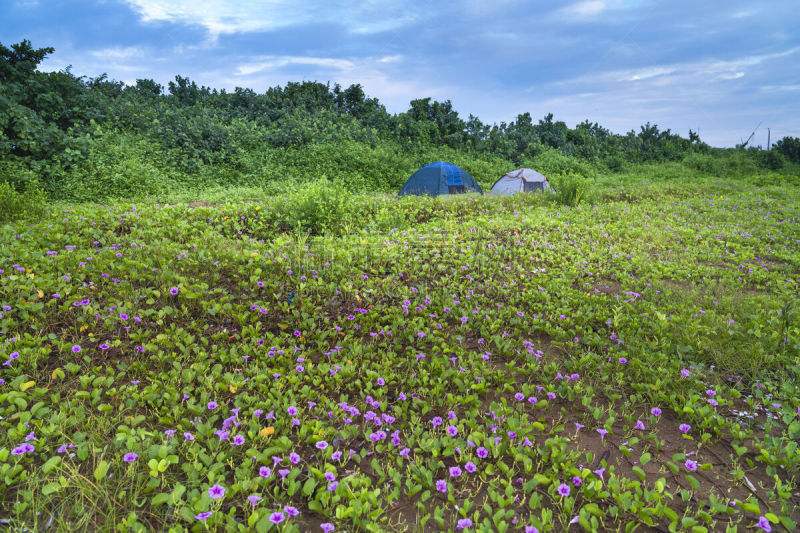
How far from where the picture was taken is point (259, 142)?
17516 millimetres

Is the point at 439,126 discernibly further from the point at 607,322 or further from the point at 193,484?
the point at 193,484

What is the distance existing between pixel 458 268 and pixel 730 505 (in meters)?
3.88

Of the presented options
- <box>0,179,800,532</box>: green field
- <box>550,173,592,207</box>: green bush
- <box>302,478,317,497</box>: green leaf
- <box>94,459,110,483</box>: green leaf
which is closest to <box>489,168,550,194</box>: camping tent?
<box>550,173,592,207</box>: green bush

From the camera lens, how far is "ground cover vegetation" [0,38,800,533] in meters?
2.33

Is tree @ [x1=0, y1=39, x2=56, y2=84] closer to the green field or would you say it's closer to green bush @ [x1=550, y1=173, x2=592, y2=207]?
the green field

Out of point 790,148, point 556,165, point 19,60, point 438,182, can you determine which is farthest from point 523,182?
point 790,148

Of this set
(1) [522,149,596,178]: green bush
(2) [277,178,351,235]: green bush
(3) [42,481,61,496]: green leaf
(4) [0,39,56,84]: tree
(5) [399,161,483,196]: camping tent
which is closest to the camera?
(3) [42,481,61,496]: green leaf

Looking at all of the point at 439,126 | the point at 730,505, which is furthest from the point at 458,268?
the point at 439,126

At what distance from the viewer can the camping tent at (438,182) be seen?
1439 cm

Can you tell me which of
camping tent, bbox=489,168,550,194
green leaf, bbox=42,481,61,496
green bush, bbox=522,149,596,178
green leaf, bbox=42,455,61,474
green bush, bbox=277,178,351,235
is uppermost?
green bush, bbox=522,149,596,178

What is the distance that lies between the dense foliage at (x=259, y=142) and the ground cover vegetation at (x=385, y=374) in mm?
5608

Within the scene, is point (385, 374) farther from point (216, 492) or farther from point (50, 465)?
point (50, 465)

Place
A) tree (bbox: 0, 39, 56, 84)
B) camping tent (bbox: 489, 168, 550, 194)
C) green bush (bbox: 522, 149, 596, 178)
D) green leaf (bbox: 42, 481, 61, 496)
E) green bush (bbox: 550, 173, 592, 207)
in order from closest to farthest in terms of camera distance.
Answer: green leaf (bbox: 42, 481, 61, 496) → green bush (bbox: 550, 173, 592, 207) → tree (bbox: 0, 39, 56, 84) → camping tent (bbox: 489, 168, 550, 194) → green bush (bbox: 522, 149, 596, 178)

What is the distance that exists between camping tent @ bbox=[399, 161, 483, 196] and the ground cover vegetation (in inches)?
244
